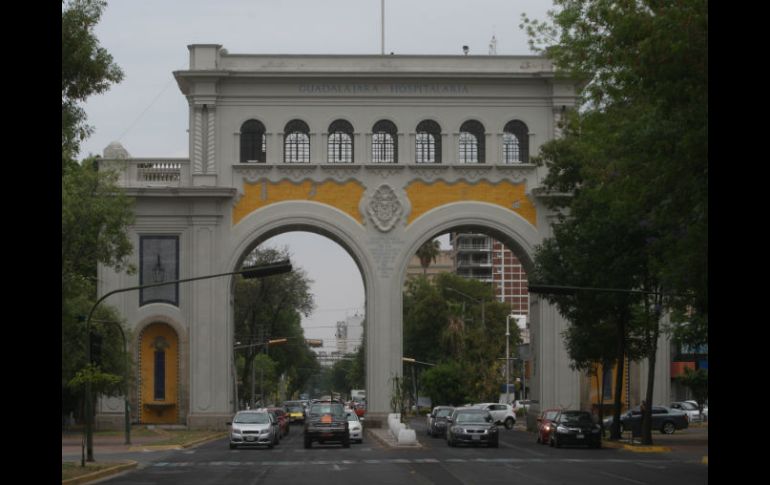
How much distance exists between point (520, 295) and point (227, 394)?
13760 centimetres

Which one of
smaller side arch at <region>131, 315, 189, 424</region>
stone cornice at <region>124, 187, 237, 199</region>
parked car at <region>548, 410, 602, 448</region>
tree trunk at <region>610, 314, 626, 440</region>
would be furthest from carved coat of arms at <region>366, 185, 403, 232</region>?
parked car at <region>548, 410, 602, 448</region>

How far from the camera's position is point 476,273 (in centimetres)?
19275

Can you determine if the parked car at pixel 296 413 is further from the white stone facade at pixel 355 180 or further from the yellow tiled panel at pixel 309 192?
the yellow tiled panel at pixel 309 192

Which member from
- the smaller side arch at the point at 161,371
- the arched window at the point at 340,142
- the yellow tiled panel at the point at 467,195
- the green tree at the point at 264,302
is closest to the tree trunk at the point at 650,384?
the yellow tiled panel at the point at 467,195

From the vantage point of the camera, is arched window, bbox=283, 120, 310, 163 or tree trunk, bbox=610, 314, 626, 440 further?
arched window, bbox=283, 120, 310, 163

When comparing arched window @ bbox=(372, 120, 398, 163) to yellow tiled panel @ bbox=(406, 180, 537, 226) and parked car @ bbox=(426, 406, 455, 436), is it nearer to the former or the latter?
yellow tiled panel @ bbox=(406, 180, 537, 226)

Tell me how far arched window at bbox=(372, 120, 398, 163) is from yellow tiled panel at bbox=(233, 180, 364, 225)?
2.02 metres

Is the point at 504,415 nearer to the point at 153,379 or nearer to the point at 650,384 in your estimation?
the point at 153,379

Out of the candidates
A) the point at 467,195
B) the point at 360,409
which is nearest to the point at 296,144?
the point at 467,195

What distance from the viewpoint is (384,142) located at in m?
63.8

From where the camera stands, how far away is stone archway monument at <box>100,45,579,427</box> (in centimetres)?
6234

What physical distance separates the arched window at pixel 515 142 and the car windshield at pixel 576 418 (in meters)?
18.0
